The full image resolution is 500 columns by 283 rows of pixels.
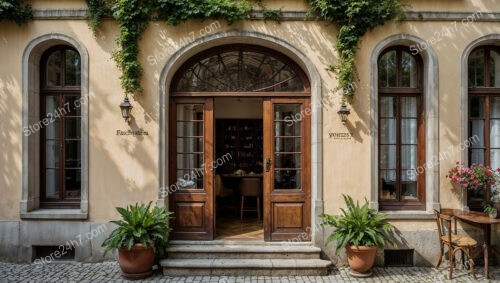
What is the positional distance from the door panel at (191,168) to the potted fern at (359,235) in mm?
2201

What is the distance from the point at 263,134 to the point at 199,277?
266cm

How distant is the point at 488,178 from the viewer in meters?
6.13

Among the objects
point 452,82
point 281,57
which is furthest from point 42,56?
point 452,82

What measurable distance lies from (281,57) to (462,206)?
414cm

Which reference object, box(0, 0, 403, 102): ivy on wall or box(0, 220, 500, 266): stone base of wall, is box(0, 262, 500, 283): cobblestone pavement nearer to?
box(0, 220, 500, 266): stone base of wall

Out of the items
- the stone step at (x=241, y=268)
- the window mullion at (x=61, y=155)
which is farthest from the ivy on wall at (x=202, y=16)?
the stone step at (x=241, y=268)

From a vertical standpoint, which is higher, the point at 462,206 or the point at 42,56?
the point at 42,56

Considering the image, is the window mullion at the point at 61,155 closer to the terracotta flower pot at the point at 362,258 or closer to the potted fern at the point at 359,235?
the potted fern at the point at 359,235

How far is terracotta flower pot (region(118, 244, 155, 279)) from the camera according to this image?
5.68 m

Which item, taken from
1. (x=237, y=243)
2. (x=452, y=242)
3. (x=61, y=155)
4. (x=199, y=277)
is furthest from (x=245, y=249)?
(x=61, y=155)

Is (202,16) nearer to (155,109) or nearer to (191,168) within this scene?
(155,109)

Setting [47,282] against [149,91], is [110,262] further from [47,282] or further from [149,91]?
[149,91]

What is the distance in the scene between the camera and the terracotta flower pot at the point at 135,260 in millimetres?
5684

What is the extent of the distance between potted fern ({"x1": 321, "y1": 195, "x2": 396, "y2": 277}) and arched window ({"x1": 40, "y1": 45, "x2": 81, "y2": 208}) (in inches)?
183
